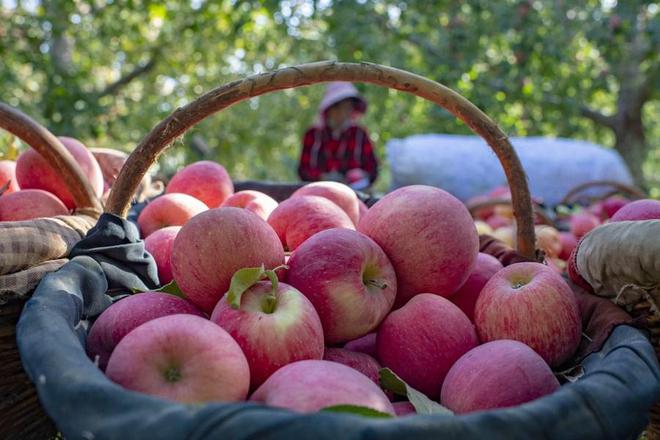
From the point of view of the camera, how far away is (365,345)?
1259 millimetres

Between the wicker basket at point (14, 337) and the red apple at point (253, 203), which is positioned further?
the red apple at point (253, 203)

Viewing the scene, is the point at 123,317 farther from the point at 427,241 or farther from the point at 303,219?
the point at 427,241

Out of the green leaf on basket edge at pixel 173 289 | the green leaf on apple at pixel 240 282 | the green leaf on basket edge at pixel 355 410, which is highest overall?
the green leaf on apple at pixel 240 282

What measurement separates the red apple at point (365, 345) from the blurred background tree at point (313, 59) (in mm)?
4448

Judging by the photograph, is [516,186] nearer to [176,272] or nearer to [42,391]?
[176,272]

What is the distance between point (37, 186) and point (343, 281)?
1124 millimetres

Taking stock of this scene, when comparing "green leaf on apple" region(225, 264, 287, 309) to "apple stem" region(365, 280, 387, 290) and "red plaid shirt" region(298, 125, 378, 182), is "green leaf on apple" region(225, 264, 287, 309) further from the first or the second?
"red plaid shirt" region(298, 125, 378, 182)

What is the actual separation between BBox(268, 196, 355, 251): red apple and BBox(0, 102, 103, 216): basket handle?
52 cm

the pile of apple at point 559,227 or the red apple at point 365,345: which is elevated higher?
the red apple at point 365,345

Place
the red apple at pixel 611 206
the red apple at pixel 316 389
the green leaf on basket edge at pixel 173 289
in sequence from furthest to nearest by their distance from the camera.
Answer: the red apple at pixel 611 206, the green leaf on basket edge at pixel 173 289, the red apple at pixel 316 389

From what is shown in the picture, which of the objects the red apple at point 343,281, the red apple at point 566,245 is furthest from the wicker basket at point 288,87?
the red apple at point 566,245

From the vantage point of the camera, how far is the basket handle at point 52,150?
4.85 feet

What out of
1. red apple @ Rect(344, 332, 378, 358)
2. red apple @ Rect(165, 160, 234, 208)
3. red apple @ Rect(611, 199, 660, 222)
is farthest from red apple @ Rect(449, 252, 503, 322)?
red apple @ Rect(165, 160, 234, 208)

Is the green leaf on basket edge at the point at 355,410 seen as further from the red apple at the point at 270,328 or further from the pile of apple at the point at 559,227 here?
the pile of apple at the point at 559,227
